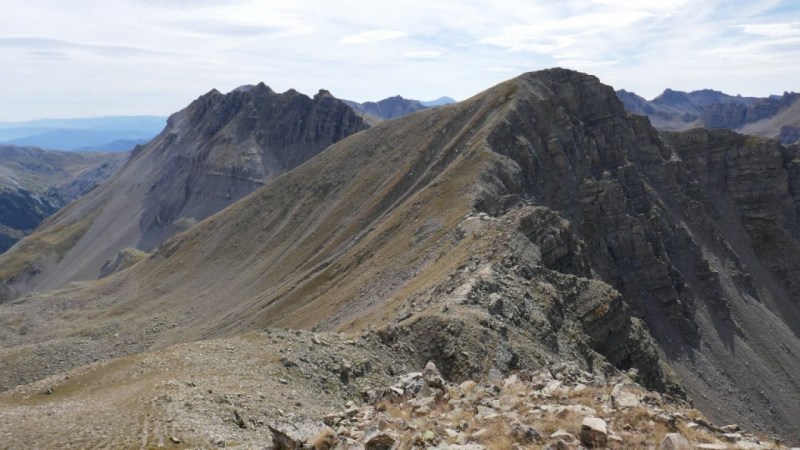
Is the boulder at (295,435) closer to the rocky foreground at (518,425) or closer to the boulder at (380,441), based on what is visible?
the rocky foreground at (518,425)

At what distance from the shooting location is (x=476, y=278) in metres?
46.3

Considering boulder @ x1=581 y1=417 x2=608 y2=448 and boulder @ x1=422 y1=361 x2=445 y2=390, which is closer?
boulder @ x1=581 y1=417 x2=608 y2=448

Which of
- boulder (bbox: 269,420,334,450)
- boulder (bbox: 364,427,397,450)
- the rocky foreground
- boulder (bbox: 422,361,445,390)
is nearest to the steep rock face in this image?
boulder (bbox: 422,361,445,390)

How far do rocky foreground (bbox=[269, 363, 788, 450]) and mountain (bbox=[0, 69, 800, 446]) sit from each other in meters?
6.67

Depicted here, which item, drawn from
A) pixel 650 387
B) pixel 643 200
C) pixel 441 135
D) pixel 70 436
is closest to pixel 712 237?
pixel 643 200

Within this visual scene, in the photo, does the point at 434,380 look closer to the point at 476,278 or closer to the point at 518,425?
the point at 518,425

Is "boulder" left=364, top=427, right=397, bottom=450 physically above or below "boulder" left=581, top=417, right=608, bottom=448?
below

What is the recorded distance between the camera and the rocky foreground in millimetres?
18797

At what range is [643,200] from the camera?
385ft

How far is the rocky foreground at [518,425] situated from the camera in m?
18.8

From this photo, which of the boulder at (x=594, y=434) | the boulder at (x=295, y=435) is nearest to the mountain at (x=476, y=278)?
the boulder at (x=295, y=435)

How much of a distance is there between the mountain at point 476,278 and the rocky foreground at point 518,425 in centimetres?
667

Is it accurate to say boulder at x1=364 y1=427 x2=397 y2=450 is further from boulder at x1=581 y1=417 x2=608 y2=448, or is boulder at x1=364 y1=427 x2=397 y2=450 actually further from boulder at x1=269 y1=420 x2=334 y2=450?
boulder at x1=581 y1=417 x2=608 y2=448

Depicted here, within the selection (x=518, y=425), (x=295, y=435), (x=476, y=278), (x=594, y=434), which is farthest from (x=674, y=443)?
(x=476, y=278)
